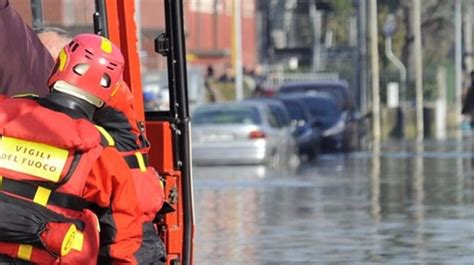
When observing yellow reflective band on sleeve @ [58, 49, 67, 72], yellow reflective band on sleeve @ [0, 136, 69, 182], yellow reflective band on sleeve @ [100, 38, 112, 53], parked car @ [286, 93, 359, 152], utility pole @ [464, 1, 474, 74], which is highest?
yellow reflective band on sleeve @ [100, 38, 112, 53]

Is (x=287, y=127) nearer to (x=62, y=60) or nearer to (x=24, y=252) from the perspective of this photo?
(x=62, y=60)

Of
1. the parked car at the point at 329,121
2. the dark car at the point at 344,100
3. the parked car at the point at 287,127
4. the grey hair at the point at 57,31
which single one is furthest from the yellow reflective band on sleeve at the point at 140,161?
the dark car at the point at 344,100

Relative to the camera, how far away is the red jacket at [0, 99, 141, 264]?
17.1 ft

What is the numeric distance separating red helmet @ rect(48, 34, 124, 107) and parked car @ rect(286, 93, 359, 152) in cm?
3020

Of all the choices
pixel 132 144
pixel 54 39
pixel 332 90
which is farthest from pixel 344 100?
pixel 132 144

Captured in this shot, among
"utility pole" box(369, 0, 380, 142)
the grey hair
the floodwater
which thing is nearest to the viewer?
the grey hair

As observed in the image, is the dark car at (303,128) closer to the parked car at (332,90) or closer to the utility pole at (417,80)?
the parked car at (332,90)

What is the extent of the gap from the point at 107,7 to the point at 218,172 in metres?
20.3

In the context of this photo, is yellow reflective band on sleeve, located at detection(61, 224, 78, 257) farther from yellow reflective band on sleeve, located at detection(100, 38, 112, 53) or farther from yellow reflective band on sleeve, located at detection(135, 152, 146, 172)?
yellow reflective band on sleeve, located at detection(100, 38, 112, 53)

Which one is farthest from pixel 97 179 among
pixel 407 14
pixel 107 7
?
pixel 407 14

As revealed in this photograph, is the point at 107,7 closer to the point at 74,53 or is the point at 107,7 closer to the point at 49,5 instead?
the point at 49,5

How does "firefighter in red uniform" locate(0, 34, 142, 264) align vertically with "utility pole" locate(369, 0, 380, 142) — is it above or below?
above

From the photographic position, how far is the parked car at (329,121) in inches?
1416

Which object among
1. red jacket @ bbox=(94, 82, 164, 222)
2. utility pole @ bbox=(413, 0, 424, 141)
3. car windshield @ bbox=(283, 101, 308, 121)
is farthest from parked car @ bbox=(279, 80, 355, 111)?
red jacket @ bbox=(94, 82, 164, 222)
